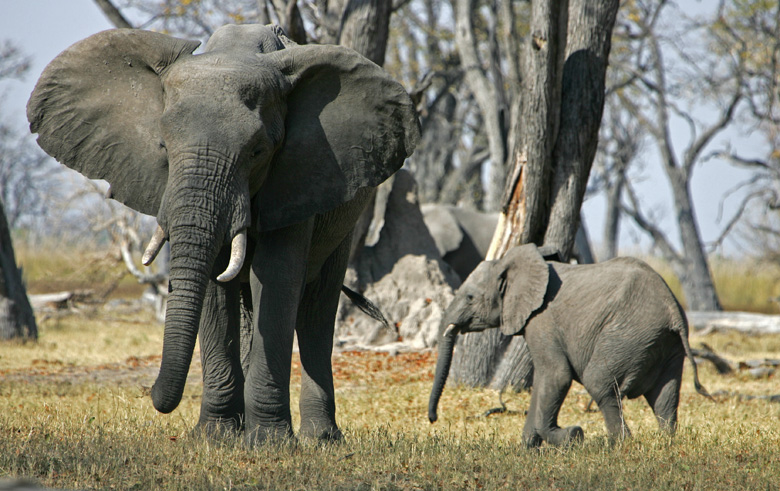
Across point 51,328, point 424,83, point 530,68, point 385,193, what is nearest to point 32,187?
point 51,328

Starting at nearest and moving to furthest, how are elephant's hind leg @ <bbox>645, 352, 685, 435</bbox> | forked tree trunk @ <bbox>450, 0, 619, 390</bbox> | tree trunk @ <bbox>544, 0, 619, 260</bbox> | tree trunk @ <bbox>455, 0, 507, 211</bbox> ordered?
elephant's hind leg @ <bbox>645, 352, 685, 435</bbox> → forked tree trunk @ <bbox>450, 0, 619, 390</bbox> → tree trunk @ <bbox>544, 0, 619, 260</bbox> → tree trunk @ <bbox>455, 0, 507, 211</bbox>

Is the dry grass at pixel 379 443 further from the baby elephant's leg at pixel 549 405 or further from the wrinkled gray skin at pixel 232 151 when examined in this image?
the wrinkled gray skin at pixel 232 151

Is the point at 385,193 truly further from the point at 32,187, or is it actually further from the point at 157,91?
the point at 32,187

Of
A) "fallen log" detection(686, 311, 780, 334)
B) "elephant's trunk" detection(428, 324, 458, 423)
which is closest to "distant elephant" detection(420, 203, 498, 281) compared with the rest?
"fallen log" detection(686, 311, 780, 334)

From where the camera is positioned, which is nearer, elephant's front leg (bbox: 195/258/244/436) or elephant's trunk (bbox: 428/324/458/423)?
elephant's front leg (bbox: 195/258/244/436)

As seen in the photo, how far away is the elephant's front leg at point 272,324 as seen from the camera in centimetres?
523

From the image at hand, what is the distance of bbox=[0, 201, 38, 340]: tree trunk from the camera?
12.6 metres

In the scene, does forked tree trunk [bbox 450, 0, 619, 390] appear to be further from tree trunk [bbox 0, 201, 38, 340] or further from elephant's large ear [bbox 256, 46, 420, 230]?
tree trunk [bbox 0, 201, 38, 340]

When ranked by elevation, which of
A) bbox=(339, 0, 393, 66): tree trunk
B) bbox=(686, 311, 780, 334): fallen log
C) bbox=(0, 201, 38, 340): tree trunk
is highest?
bbox=(339, 0, 393, 66): tree trunk

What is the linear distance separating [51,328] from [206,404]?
1095 centimetres

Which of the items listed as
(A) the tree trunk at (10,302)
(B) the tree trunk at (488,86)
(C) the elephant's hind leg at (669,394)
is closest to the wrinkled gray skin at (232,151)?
(C) the elephant's hind leg at (669,394)

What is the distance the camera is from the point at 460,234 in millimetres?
16844

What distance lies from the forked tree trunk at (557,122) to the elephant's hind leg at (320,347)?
2.68 metres

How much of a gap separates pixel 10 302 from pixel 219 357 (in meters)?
8.40
